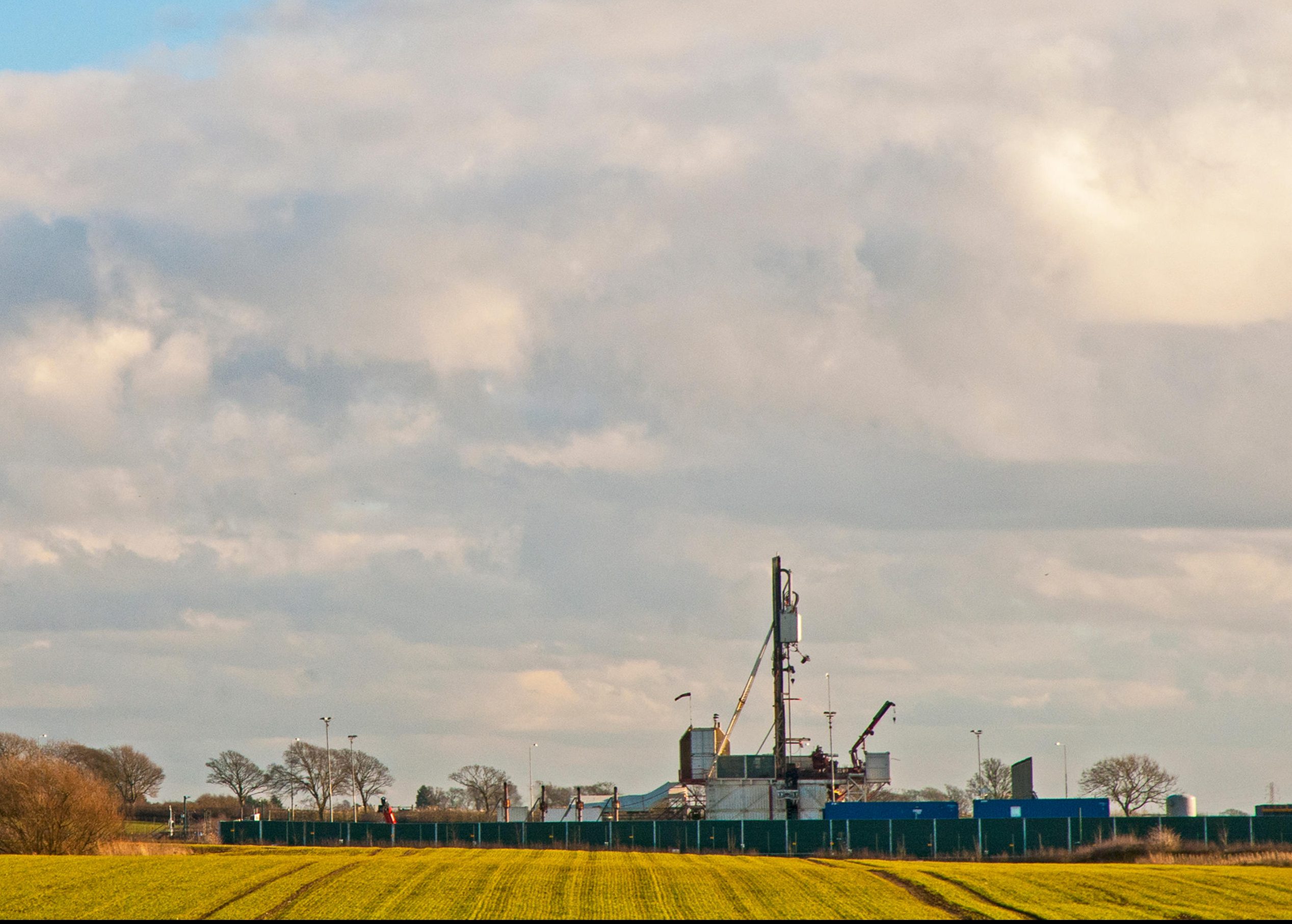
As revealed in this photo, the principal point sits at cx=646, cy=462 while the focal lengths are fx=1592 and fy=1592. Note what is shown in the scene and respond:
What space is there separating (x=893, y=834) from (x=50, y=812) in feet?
156

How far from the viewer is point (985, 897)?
52.4 m

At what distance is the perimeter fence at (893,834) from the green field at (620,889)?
15.7m

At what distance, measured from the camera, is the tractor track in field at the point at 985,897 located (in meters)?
47.3

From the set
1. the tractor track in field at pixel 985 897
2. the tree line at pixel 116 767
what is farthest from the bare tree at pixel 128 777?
the tractor track in field at pixel 985 897

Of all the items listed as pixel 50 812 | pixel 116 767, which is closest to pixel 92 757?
pixel 116 767

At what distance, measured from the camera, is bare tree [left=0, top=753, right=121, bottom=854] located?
89.9 metres

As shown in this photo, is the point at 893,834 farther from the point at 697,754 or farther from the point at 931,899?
the point at 931,899

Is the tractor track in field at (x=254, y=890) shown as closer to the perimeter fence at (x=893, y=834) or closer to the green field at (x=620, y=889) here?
the green field at (x=620, y=889)

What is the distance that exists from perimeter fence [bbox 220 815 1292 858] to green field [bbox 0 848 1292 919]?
1567 cm

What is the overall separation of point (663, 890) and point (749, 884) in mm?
3564

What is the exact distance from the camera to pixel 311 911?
4756 cm

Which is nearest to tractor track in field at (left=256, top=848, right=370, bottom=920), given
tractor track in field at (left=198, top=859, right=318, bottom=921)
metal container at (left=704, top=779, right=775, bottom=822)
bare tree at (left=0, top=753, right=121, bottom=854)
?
tractor track in field at (left=198, top=859, right=318, bottom=921)

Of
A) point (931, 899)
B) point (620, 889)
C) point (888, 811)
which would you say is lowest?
point (931, 899)

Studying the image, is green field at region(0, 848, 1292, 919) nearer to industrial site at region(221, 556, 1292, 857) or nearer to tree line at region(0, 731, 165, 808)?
industrial site at region(221, 556, 1292, 857)
